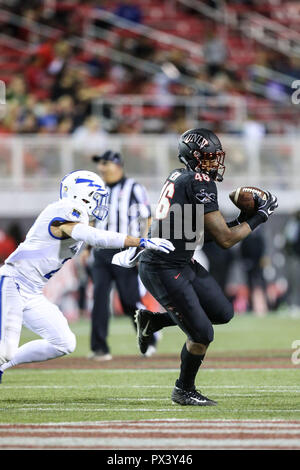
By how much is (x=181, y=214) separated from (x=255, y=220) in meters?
0.45

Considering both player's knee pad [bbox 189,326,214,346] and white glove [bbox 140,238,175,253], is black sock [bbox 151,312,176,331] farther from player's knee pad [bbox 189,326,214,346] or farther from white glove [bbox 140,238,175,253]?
white glove [bbox 140,238,175,253]

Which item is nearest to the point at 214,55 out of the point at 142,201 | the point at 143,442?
the point at 142,201

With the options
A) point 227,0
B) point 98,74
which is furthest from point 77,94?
point 227,0

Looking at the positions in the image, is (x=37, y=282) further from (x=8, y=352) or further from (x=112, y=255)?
(x=112, y=255)

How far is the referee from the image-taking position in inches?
358

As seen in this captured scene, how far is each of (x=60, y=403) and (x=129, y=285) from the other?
130 inches

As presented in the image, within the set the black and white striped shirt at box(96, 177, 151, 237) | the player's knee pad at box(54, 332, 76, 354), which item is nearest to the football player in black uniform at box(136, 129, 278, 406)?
the player's knee pad at box(54, 332, 76, 354)

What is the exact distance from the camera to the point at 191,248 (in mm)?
5980

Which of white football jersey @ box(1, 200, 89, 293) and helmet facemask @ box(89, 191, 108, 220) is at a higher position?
helmet facemask @ box(89, 191, 108, 220)

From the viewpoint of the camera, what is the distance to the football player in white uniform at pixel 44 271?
6.05 m

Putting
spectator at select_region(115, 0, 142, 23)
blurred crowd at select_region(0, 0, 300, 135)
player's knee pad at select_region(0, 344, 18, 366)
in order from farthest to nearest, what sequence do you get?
spectator at select_region(115, 0, 142, 23)
blurred crowd at select_region(0, 0, 300, 135)
player's knee pad at select_region(0, 344, 18, 366)

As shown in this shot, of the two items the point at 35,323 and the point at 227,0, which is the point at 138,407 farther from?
the point at 227,0

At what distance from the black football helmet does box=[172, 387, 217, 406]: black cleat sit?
4.32ft

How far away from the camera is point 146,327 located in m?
6.39
